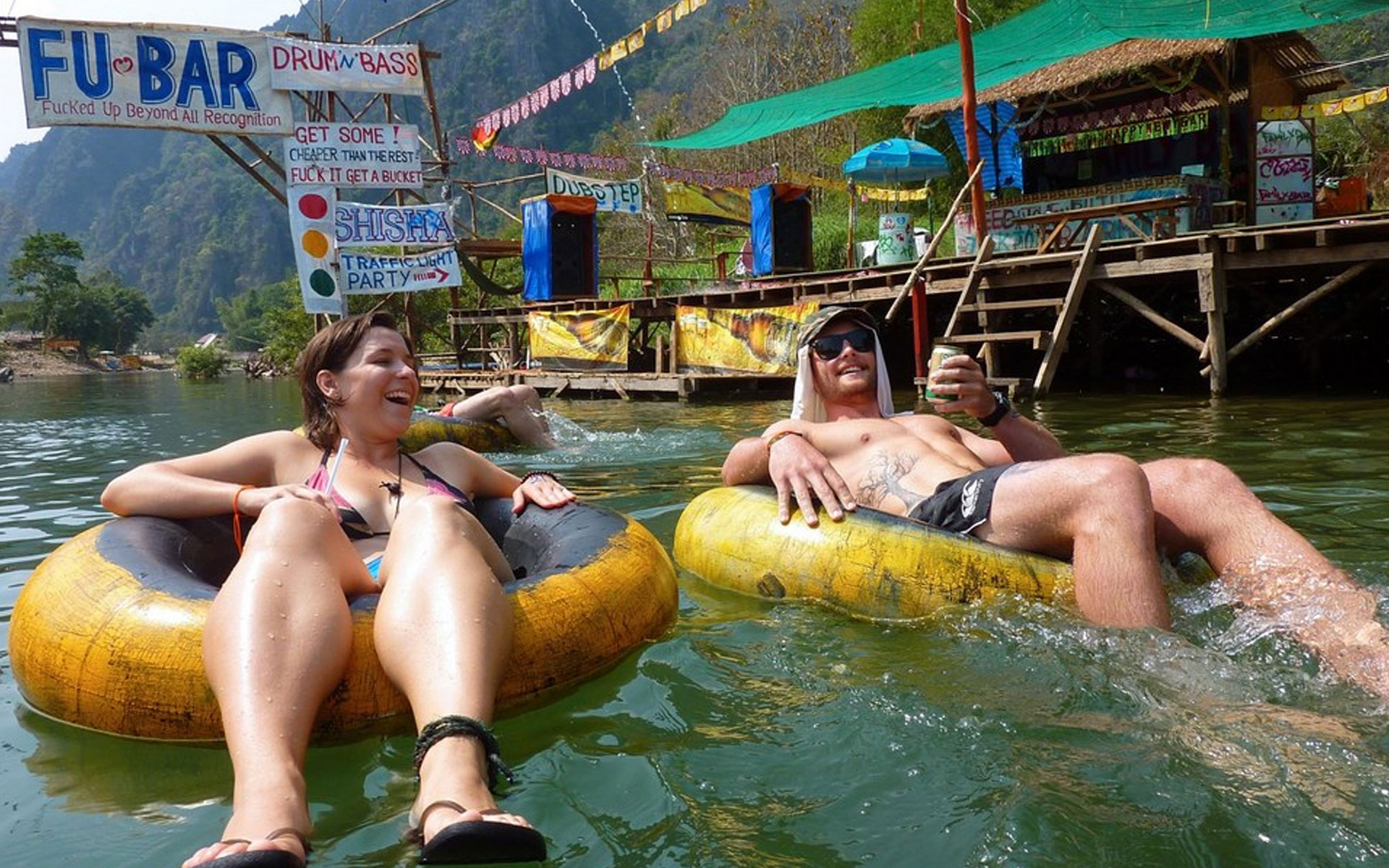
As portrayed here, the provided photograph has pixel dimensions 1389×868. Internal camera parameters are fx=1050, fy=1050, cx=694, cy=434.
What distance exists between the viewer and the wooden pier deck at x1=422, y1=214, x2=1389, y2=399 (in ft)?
34.4

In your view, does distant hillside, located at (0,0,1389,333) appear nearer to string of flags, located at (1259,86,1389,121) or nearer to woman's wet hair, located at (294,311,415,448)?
string of flags, located at (1259,86,1389,121)

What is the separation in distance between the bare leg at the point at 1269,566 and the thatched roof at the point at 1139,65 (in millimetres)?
12861

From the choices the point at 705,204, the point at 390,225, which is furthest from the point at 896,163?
the point at 390,225

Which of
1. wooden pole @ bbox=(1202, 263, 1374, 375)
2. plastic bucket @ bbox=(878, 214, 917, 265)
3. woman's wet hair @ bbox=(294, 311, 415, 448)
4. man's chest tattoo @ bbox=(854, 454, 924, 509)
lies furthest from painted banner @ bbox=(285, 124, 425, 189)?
man's chest tattoo @ bbox=(854, 454, 924, 509)

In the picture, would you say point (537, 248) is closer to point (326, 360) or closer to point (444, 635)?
point (326, 360)

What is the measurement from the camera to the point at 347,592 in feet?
8.53

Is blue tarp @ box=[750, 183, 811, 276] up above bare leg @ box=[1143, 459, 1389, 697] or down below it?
above

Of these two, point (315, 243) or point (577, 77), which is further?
point (577, 77)

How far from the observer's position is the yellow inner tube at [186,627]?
249cm

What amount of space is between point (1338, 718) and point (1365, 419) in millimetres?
7280

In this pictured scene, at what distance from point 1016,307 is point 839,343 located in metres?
7.92

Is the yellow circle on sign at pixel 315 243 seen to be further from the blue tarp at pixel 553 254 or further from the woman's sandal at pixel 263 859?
the woman's sandal at pixel 263 859

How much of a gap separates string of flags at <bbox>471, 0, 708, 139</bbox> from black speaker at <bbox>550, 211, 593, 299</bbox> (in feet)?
6.54

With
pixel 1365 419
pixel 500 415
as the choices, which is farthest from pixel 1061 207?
pixel 500 415
